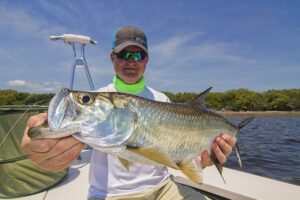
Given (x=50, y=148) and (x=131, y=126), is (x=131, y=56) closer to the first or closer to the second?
(x=131, y=126)

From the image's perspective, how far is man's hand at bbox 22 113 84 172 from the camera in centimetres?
263

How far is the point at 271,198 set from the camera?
4.44 meters

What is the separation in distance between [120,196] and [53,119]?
5.45ft

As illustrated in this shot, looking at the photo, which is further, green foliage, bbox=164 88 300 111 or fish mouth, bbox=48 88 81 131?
green foliage, bbox=164 88 300 111

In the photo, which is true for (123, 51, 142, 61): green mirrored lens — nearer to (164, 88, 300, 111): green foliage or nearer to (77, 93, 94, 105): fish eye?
(77, 93, 94, 105): fish eye

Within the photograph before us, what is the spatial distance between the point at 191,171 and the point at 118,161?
42.9 inches

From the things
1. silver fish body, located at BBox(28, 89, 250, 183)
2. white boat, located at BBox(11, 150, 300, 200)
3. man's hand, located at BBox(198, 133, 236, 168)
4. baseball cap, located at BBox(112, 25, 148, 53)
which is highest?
baseball cap, located at BBox(112, 25, 148, 53)

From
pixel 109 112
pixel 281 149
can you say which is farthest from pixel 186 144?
pixel 281 149

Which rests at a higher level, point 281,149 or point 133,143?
point 133,143

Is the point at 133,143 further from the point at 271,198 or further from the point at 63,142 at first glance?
the point at 271,198

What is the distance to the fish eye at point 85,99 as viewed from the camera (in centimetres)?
249

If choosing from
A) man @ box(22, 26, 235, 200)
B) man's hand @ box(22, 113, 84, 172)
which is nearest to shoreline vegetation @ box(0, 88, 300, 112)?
man @ box(22, 26, 235, 200)

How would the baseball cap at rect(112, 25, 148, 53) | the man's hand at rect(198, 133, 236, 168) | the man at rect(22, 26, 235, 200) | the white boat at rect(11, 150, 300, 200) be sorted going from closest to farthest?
the man at rect(22, 26, 235, 200) < the man's hand at rect(198, 133, 236, 168) < the baseball cap at rect(112, 25, 148, 53) < the white boat at rect(11, 150, 300, 200)

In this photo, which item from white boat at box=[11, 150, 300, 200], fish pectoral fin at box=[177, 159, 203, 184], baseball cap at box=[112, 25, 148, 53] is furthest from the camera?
white boat at box=[11, 150, 300, 200]
